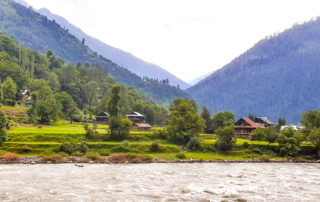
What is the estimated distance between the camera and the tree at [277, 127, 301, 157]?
9075 cm

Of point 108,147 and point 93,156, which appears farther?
point 108,147

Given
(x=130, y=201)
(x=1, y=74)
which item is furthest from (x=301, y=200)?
(x=1, y=74)

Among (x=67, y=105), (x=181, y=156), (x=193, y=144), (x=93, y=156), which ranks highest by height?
(x=67, y=105)

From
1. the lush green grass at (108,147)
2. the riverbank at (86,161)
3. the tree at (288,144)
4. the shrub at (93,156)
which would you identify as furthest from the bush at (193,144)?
the shrub at (93,156)

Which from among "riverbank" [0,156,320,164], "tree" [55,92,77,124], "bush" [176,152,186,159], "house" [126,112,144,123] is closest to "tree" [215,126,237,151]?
"riverbank" [0,156,320,164]

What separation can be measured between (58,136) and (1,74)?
90.1 metres

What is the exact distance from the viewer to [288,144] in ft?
298

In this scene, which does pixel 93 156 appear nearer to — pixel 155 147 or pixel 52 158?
pixel 52 158

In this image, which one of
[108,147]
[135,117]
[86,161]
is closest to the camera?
[86,161]

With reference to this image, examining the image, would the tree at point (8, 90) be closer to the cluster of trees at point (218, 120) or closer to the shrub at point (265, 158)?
the cluster of trees at point (218, 120)

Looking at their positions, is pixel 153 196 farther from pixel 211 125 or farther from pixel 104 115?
pixel 104 115

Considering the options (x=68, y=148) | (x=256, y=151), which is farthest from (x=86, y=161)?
(x=256, y=151)

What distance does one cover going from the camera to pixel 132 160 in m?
77.0

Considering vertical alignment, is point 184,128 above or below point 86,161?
above
